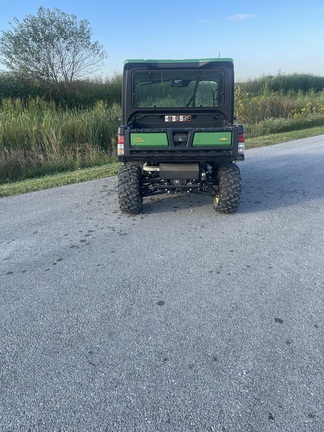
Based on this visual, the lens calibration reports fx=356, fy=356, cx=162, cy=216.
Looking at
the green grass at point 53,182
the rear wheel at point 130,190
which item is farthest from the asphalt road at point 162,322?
the green grass at point 53,182

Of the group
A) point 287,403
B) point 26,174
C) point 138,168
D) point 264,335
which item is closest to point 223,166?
point 138,168

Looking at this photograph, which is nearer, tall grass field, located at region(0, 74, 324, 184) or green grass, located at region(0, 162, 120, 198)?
green grass, located at region(0, 162, 120, 198)

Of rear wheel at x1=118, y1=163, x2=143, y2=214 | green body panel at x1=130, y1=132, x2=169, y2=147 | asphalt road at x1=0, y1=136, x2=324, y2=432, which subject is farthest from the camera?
rear wheel at x1=118, y1=163, x2=143, y2=214

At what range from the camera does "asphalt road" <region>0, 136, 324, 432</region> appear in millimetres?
2027

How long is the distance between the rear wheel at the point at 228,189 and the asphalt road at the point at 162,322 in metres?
0.22

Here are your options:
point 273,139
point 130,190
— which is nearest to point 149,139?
point 130,190

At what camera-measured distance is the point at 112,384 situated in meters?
2.20

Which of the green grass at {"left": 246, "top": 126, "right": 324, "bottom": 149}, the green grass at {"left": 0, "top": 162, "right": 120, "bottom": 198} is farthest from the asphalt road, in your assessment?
the green grass at {"left": 246, "top": 126, "right": 324, "bottom": 149}

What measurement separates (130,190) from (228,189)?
139cm

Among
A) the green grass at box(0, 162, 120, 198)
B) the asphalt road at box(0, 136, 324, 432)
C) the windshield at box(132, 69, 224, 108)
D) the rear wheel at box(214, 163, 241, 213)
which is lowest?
the asphalt road at box(0, 136, 324, 432)

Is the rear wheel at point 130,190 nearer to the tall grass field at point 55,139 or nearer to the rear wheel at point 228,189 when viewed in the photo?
the rear wheel at point 228,189

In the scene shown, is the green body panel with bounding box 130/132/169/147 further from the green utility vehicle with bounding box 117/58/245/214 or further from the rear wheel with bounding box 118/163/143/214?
the rear wheel with bounding box 118/163/143/214

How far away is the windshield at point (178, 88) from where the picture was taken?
17.7 feet

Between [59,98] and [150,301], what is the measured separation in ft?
67.9
